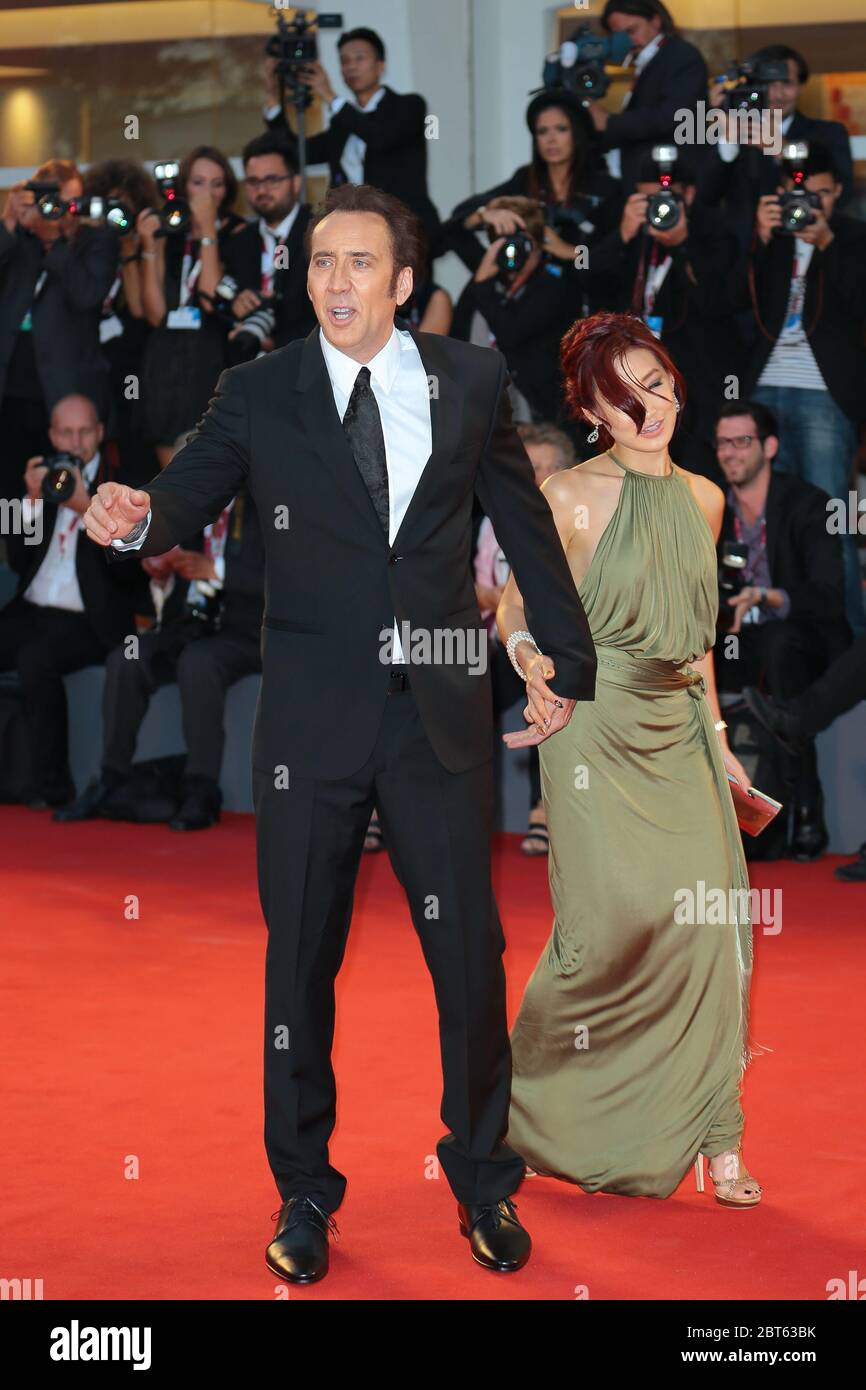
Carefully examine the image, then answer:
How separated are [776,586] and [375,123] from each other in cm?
252

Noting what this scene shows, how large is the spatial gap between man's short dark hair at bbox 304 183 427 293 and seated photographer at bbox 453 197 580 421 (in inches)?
146

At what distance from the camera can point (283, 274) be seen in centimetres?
670

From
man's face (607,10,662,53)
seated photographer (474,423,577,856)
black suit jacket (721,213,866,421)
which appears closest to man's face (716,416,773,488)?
black suit jacket (721,213,866,421)

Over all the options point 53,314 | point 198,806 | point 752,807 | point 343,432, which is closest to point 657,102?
point 53,314

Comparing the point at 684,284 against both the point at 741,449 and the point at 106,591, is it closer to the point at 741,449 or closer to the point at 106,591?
the point at 741,449

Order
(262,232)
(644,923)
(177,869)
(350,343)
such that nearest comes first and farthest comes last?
(350,343) → (644,923) → (177,869) → (262,232)

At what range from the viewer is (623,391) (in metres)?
3.09

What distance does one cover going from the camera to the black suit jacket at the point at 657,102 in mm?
6297

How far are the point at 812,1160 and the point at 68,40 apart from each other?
25.4 feet

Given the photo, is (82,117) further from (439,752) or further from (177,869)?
(439,752)

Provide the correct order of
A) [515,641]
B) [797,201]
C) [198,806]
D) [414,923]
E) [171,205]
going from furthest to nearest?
[171,205] → [198,806] → [797,201] → [515,641] → [414,923]

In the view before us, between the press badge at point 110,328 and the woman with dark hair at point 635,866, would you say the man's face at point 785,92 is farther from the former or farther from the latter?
the woman with dark hair at point 635,866

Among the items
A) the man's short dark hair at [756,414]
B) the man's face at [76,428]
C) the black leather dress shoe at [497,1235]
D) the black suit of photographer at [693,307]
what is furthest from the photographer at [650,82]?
the black leather dress shoe at [497,1235]

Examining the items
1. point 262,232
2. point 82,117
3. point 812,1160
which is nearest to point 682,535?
point 812,1160
